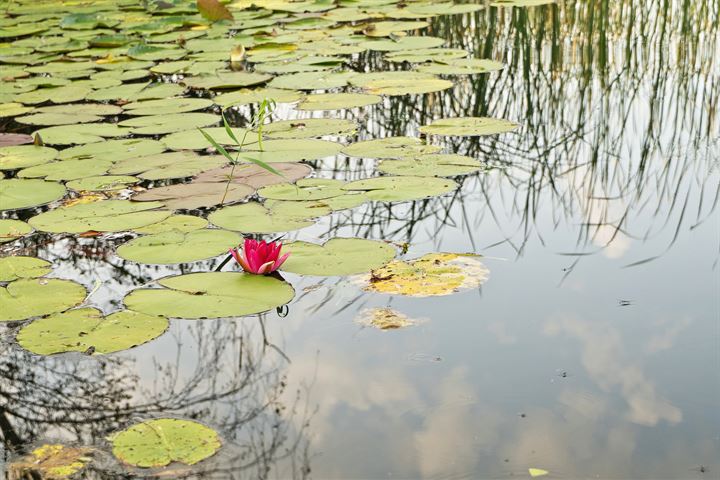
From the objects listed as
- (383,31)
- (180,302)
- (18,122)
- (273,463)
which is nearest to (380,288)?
(180,302)

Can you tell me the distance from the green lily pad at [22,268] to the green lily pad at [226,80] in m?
2.21

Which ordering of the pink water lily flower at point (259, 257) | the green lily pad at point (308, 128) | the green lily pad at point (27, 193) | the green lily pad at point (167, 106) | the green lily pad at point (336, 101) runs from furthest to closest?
the green lily pad at point (167, 106) → the green lily pad at point (336, 101) → the green lily pad at point (308, 128) → the green lily pad at point (27, 193) → the pink water lily flower at point (259, 257)

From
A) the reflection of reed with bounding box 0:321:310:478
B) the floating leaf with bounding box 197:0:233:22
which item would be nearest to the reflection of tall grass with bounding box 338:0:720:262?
the reflection of reed with bounding box 0:321:310:478

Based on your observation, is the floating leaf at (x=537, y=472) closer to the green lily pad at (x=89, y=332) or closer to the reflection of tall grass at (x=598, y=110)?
the green lily pad at (x=89, y=332)

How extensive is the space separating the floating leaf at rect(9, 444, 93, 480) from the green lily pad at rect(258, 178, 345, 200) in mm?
1440

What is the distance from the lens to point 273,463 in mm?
1831

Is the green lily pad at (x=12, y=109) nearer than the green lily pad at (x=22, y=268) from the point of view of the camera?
No

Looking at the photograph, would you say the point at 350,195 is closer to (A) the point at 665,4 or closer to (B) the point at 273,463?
(B) the point at 273,463

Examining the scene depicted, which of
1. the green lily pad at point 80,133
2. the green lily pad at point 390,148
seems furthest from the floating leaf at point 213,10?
the green lily pad at point 390,148

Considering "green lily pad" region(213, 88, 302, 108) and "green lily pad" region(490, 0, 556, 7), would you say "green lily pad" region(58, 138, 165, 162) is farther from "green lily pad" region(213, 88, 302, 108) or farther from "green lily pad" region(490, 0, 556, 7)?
"green lily pad" region(490, 0, 556, 7)

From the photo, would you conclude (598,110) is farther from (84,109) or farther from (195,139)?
(84,109)

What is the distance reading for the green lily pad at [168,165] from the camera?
3514mm

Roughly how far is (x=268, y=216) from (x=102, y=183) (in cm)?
83

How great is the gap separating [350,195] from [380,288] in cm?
72
